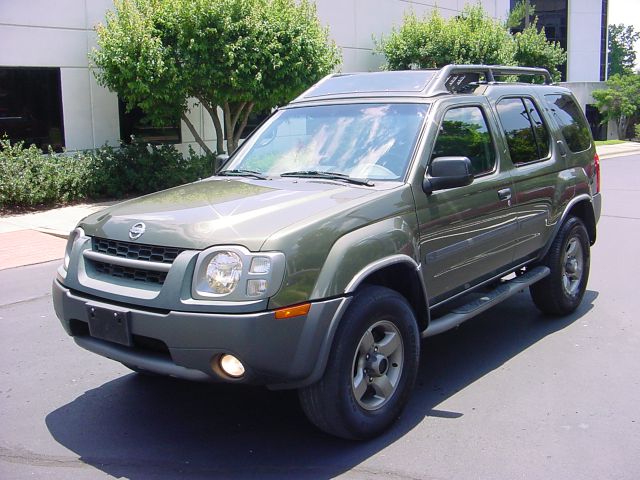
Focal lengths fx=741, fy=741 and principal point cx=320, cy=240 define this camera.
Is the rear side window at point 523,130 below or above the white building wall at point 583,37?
below

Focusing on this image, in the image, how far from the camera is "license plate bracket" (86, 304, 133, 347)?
12.6ft

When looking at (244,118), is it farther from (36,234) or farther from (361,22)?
(361,22)

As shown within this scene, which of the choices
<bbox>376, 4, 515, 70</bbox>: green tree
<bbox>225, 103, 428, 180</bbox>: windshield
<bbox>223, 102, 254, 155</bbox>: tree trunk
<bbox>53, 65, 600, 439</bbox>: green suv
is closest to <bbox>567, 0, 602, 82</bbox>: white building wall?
<bbox>376, 4, 515, 70</bbox>: green tree

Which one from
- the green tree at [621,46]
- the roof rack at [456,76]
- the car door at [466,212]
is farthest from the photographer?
the green tree at [621,46]

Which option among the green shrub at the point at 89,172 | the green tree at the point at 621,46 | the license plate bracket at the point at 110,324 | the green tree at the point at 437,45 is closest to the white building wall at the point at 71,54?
the green shrub at the point at 89,172

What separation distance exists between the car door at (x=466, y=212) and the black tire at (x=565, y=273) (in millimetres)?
854

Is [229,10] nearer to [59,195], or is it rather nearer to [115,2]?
[115,2]

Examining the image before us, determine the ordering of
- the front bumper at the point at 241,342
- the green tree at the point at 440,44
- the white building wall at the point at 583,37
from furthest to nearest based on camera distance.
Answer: the white building wall at the point at 583,37 → the green tree at the point at 440,44 → the front bumper at the point at 241,342

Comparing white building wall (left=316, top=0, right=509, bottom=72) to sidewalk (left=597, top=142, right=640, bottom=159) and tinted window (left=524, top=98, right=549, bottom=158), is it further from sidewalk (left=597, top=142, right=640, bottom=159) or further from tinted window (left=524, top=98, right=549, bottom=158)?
tinted window (left=524, top=98, right=549, bottom=158)

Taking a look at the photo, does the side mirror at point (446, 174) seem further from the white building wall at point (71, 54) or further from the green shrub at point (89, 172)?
the white building wall at point (71, 54)

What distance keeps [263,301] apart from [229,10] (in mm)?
11261

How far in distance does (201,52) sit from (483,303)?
10021 millimetres

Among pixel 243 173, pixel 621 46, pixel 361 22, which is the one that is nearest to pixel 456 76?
pixel 243 173

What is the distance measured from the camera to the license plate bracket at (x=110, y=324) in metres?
3.83
